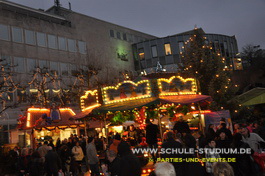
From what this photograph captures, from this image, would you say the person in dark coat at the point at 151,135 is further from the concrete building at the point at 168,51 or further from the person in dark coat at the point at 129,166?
the concrete building at the point at 168,51

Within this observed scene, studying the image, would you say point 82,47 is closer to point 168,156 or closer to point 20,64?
point 20,64

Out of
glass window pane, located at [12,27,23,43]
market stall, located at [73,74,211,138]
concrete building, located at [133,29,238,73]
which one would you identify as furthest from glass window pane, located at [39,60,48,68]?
market stall, located at [73,74,211,138]

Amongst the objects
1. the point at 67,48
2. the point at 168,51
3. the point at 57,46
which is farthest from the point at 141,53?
the point at 57,46

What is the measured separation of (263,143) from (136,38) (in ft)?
125

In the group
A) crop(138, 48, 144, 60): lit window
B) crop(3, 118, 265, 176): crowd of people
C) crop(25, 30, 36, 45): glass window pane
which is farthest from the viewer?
crop(138, 48, 144, 60): lit window

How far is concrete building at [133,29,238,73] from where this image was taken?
132 ft

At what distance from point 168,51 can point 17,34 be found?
820 inches

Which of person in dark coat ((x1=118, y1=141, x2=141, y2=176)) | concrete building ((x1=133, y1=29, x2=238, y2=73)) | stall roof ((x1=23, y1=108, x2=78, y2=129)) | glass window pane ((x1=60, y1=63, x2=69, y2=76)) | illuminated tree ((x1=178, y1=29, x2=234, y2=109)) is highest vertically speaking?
concrete building ((x1=133, y1=29, x2=238, y2=73))

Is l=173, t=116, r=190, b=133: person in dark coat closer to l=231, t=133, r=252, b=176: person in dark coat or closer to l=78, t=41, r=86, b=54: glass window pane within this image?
l=231, t=133, r=252, b=176: person in dark coat

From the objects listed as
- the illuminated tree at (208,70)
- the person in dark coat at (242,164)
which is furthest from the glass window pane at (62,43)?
the person in dark coat at (242,164)

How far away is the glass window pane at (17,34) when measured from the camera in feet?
96.3

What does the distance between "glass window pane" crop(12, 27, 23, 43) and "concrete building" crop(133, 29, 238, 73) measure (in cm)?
1842

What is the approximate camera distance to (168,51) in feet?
133

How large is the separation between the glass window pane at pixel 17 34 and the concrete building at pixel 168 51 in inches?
725
